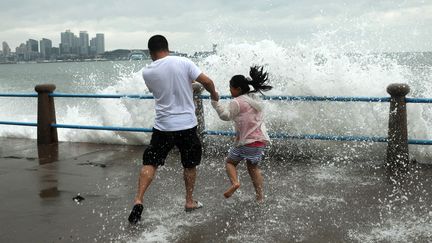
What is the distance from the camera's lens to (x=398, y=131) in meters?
5.96

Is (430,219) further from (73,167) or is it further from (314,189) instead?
(73,167)

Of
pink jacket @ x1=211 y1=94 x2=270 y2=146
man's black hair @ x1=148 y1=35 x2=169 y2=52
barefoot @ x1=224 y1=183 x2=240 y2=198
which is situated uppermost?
man's black hair @ x1=148 y1=35 x2=169 y2=52

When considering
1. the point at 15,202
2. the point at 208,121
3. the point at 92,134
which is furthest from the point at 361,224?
the point at 92,134

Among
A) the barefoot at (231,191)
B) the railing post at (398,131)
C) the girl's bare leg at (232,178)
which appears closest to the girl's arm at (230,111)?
the girl's bare leg at (232,178)

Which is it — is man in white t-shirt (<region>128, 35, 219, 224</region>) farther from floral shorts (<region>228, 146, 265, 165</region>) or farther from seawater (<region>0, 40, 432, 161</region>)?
seawater (<region>0, 40, 432, 161</region>)

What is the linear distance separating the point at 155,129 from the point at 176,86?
46cm

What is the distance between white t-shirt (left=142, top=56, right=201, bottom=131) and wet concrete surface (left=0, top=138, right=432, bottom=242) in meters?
0.87

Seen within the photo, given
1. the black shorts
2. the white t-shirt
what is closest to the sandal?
the black shorts

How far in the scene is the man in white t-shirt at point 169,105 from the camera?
4207 millimetres

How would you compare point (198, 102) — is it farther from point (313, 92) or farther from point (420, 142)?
point (420, 142)

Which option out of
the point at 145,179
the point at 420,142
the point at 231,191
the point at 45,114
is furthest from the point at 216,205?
the point at 45,114

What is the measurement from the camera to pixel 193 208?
14.8ft

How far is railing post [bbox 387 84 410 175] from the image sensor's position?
5895mm

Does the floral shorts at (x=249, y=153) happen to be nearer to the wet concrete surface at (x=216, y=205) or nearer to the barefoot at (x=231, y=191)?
the barefoot at (x=231, y=191)
